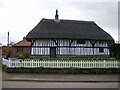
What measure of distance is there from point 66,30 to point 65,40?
2.38 metres

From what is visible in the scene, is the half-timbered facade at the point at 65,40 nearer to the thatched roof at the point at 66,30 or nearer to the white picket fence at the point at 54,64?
the thatched roof at the point at 66,30

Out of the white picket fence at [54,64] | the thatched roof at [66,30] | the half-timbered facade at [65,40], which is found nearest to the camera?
the white picket fence at [54,64]

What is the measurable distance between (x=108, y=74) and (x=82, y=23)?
20.5m

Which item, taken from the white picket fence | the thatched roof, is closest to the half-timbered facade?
the thatched roof

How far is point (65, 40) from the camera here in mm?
26578

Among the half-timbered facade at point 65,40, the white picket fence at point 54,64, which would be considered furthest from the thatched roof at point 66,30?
the white picket fence at point 54,64

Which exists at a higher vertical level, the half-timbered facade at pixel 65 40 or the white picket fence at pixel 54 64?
the half-timbered facade at pixel 65 40

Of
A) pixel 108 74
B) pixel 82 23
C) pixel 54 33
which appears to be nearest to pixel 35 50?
pixel 54 33

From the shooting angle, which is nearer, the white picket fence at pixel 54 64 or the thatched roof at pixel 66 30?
the white picket fence at pixel 54 64

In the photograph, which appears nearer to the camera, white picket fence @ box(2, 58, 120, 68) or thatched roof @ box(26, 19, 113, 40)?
white picket fence @ box(2, 58, 120, 68)

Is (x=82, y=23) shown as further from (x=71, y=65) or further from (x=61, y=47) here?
(x=71, y=65)

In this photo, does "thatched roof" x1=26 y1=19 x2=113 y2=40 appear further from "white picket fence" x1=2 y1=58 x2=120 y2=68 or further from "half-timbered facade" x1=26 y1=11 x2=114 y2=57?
"white picket fence" x1=2 y1=58 x2=120 y2=68

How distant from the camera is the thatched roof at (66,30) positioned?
26.2 metres

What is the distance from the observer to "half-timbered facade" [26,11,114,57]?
2588cm
